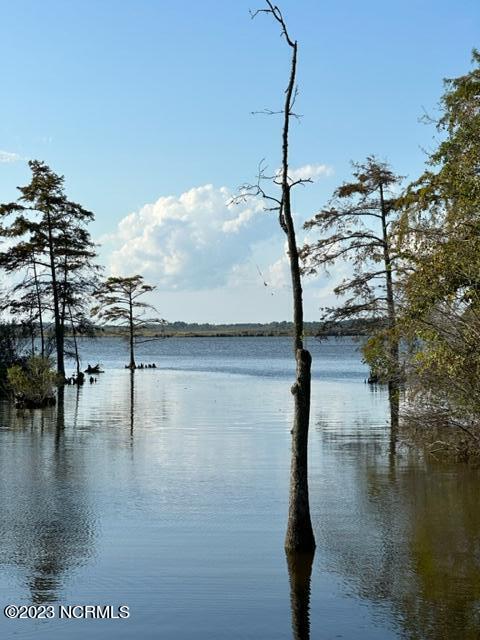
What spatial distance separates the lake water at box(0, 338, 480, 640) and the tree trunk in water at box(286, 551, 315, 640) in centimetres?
3

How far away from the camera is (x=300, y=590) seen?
383 inches

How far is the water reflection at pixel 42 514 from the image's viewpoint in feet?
34.1

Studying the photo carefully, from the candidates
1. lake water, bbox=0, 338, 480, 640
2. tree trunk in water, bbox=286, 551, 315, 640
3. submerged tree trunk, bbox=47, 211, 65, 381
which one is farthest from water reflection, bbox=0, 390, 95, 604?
submerged tree trunk, bbox=47, 211, 65, 381

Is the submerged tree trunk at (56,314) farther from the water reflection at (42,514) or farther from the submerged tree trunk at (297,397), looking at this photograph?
the submerged tree trunk at (297,397)

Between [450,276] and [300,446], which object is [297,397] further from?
[450,276]

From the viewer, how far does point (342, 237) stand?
3397cm

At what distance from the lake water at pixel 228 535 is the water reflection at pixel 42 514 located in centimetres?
4

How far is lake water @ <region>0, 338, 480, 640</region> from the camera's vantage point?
8.80 metres

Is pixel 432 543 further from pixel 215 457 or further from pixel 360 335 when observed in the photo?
pixel 360 335

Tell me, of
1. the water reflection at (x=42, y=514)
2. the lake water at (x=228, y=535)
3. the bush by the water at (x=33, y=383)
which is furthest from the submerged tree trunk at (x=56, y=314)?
the water reflection at (x=42, y=514)

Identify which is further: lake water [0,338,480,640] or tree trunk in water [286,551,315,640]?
lake water [0,338,480,640]

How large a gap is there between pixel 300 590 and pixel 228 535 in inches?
106

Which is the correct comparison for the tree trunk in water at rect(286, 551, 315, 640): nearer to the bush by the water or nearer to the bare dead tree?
the bare dead tree

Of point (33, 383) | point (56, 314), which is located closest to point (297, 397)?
point (33, 383)
